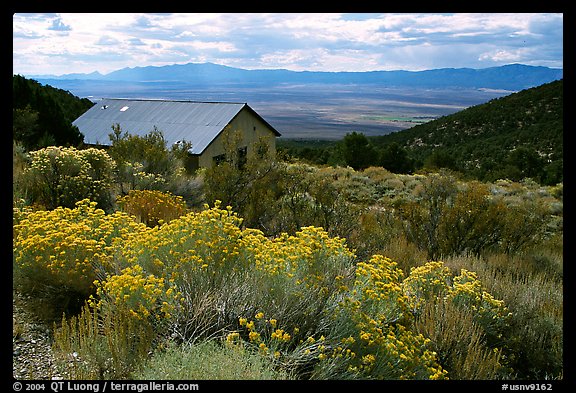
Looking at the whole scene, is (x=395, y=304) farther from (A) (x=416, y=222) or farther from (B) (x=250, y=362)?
(A) (x=416, y=222)

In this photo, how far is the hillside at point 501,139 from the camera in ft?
107

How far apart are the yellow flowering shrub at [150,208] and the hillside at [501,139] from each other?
85.0 feet

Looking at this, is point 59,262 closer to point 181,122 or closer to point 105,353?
point 105,353

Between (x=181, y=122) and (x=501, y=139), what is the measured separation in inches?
1237

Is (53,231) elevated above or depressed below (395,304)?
above

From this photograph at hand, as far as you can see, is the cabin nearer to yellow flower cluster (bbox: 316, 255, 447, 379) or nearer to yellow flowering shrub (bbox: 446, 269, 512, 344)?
yellow flowering shrub (bbox: 446, 269, 512, 344)

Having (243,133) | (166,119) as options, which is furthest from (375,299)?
(166,119)

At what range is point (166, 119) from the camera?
24.7m

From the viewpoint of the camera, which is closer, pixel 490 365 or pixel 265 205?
pixel 490 365

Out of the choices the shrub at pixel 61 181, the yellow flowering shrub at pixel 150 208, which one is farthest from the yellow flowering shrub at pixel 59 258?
the shrub at pixel 61 181
